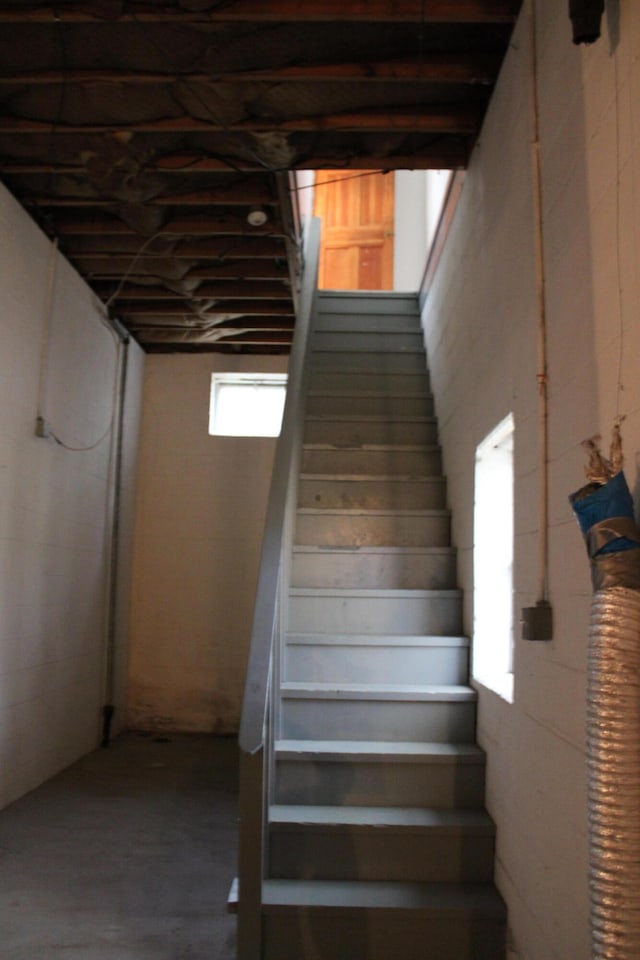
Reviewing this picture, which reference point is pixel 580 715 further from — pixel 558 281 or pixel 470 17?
pixel 470 17

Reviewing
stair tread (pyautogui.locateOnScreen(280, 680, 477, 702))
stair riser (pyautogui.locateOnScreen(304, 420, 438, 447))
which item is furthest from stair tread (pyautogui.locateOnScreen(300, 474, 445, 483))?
stair tread (pyautogui.locateOnScreen(280, 680, 477, 702))

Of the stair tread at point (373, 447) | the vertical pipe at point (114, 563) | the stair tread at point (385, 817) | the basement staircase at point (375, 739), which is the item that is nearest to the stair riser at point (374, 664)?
the basement staircase at point (375, 739)

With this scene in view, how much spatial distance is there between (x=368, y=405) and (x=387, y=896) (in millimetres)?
2866

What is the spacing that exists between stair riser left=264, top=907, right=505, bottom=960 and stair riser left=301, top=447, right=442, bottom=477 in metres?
2.36

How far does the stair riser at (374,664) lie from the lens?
119 inches

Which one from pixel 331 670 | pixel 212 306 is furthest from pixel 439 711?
pixel 212 306

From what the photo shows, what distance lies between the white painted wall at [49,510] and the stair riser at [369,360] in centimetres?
151

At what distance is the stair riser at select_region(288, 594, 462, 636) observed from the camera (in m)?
3.25

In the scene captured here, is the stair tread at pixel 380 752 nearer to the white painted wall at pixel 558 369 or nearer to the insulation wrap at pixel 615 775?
the white painted wall at pixel 558 369

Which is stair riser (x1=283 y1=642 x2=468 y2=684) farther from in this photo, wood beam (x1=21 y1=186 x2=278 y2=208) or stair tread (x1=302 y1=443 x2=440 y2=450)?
wood beam (x1=21 y1=186 x2=278 y2=208)

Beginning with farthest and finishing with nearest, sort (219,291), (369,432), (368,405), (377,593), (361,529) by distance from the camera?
(219,291) < (368,405) < (369,432) < (361,529) < (377,593)

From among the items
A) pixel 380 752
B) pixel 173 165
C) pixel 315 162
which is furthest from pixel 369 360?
pixel 380 752

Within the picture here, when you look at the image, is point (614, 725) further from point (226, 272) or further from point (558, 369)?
point (226, 272)

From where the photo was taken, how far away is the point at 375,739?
280cm
